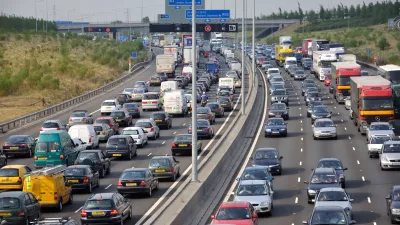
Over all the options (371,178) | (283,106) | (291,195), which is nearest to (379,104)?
(283,106)

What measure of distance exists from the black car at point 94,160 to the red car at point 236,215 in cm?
1382

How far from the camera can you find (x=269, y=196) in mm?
33000

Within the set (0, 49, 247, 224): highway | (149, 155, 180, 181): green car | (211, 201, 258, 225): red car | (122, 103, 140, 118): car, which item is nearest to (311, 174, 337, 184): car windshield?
(0, 49, 247, 224): highway

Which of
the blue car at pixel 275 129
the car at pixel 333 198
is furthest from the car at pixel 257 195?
the blue car at pixel 275 129

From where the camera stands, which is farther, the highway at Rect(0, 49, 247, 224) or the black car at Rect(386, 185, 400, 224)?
the highway at Rect(0, 49, 247, 224)

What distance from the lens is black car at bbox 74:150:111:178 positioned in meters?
41.3

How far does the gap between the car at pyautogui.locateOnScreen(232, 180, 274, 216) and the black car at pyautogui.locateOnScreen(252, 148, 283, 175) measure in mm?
8405

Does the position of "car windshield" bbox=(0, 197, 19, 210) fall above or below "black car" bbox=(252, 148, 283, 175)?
above

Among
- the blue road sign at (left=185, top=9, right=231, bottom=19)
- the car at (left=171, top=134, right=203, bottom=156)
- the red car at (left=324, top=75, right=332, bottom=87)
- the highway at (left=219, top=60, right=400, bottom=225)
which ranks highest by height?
the blue road sign at (left=185, top=9, right=231, bottom=19)

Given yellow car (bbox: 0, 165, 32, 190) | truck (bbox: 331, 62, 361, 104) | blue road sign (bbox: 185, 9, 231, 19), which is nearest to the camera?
yellow car (bbox: 0, 165, 32, 190)

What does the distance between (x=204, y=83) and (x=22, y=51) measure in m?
62.5

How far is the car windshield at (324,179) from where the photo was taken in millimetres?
35875

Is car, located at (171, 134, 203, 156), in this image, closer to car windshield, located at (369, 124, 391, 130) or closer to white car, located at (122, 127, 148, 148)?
white car, located at (122, 127, 148, 148)

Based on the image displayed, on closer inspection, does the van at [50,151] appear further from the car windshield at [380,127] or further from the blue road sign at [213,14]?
the blue road sign at [213,14]
